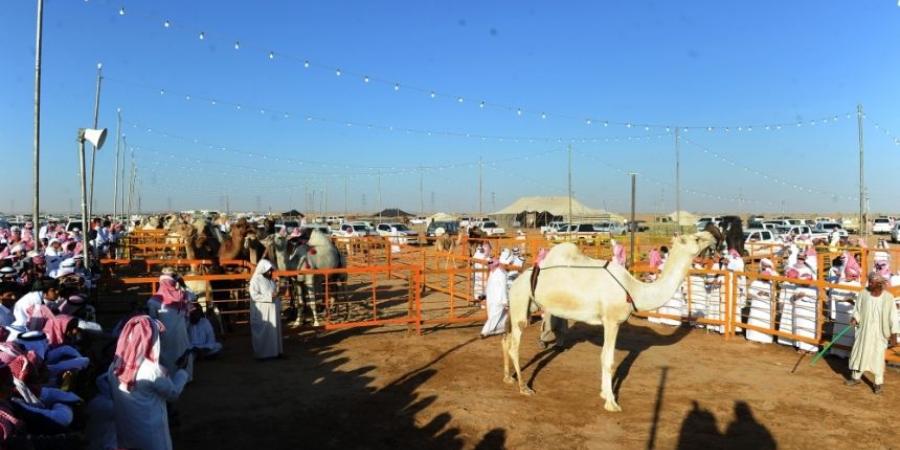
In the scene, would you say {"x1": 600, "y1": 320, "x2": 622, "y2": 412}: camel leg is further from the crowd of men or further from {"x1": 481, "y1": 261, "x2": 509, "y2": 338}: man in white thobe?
the crowd of men

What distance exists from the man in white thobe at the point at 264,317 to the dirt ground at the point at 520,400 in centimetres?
24

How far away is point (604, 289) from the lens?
720 centimetres

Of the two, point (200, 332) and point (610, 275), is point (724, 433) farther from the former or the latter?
point (200, 332)

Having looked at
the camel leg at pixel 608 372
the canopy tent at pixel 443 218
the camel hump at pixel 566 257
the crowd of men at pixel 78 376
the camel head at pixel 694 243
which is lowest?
the camel leg at pixel 608 372

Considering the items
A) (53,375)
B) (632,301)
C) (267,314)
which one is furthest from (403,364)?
(53,375)

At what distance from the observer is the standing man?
7.38 meters

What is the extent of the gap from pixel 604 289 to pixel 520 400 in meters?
1.63

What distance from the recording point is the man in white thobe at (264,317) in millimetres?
8773

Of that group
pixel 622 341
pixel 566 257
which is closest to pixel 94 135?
pixel 566 257

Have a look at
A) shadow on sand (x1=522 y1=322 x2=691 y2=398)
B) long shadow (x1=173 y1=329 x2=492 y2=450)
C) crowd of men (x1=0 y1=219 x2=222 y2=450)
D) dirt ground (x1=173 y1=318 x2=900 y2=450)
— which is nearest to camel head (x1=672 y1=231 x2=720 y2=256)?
dirt ground (x1=173 y1=318 x2=900 y2=450)

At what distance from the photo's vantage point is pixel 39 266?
30.1ft

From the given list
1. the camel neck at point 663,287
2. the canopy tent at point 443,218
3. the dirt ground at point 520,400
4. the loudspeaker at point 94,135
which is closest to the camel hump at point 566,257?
the camel neck at point 663,287

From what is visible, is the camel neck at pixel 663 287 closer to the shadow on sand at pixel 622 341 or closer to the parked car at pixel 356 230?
the shadow on sand at pixel 622 341

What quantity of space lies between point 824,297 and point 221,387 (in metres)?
8.93
